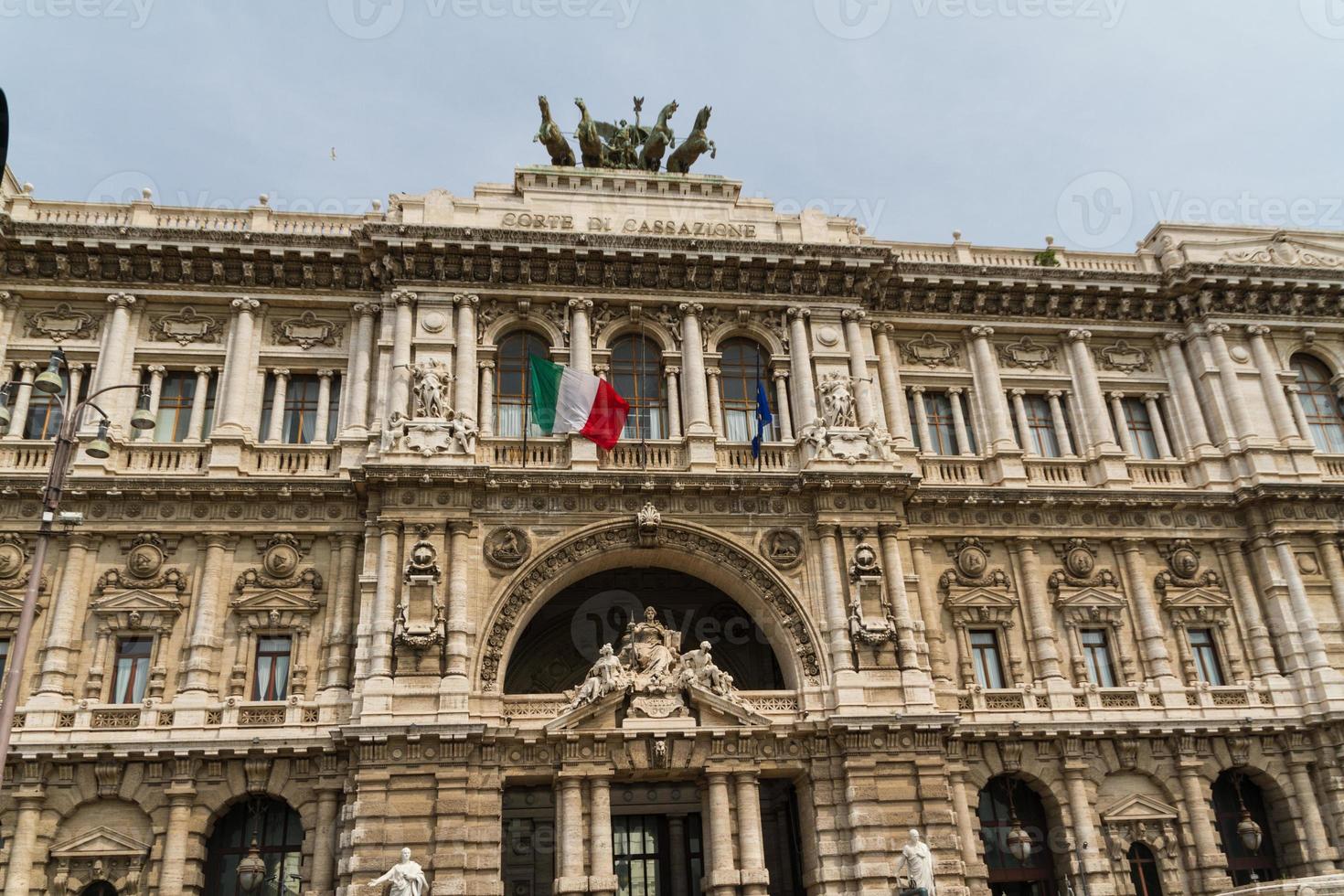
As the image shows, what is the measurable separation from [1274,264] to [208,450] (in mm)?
30535

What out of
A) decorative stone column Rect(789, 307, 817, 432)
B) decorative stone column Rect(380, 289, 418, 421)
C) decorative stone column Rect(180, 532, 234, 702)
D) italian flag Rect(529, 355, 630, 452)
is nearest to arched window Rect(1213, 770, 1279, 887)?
decorative stone column Rect(789, 307, 817, 432)

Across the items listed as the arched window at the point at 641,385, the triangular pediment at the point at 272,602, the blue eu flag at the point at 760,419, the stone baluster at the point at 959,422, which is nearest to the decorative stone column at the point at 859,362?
the blue eu flag at the point at 760,419

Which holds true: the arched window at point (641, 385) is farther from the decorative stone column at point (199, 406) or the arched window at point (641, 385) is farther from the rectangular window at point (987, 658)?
the decorative stone column at point (199, 406)

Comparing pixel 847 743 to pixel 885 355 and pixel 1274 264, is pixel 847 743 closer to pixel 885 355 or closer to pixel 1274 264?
pixel 885 355

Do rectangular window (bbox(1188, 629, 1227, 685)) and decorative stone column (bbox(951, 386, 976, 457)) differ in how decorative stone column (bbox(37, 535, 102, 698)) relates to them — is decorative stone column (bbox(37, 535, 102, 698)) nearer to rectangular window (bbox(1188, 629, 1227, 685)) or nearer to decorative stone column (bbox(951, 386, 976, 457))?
decorative stone column (bbox(951, 386, 976, 457))

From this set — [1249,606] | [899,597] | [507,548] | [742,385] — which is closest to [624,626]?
[507,548]

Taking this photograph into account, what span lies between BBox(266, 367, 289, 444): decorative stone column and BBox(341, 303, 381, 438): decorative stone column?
1.60 metres

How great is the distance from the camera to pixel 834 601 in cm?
2441

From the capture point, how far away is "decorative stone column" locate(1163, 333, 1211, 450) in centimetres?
2920

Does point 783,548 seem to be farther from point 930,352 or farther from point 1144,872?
point 1144,872

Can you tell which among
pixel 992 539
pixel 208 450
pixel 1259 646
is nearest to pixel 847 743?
pixel 992 539

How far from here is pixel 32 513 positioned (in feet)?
77.8

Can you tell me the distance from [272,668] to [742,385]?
13675mm

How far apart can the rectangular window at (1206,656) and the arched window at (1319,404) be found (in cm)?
736
